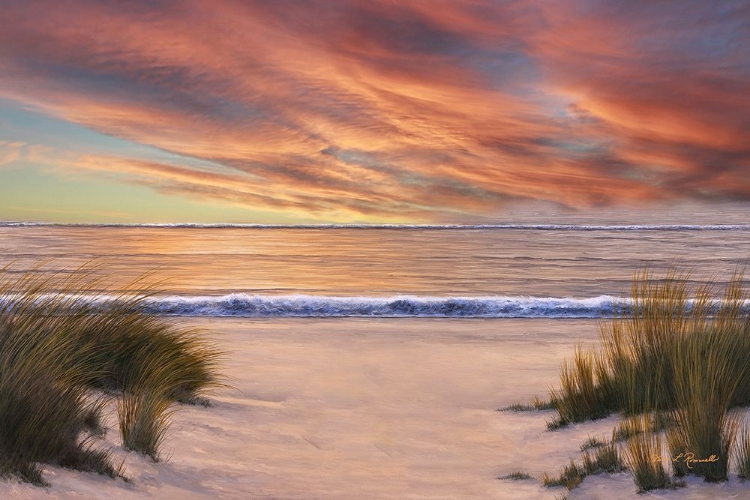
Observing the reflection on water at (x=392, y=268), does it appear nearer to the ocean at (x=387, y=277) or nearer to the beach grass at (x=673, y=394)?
the ocean at (x=387, y=277)

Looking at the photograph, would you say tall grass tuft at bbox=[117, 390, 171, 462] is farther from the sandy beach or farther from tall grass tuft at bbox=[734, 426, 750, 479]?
tall grass tuft at bbox=[734, 426, 750, 479]

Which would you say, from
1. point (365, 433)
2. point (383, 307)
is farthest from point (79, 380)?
point (383, 307)

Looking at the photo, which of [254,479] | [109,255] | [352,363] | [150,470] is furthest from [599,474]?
[109,255]

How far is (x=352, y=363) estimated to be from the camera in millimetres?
8688

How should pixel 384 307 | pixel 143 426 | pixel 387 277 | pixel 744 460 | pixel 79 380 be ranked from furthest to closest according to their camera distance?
pixel 387 277 → pixel 384 307 → pixel 79 380 → pixel 143 426 → pixel 744 460

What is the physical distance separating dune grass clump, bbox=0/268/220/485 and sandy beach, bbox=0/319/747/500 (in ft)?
0.46

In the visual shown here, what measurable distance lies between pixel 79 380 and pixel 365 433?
219cm

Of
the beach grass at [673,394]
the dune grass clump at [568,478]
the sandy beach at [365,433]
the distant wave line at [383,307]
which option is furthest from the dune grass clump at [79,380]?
the distant wave line at [383,307]

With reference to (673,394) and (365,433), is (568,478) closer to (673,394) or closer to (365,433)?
(673,394)

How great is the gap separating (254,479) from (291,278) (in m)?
16.6

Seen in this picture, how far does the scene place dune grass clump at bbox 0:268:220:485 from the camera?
3.35 m

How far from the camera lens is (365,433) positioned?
5582 mm
